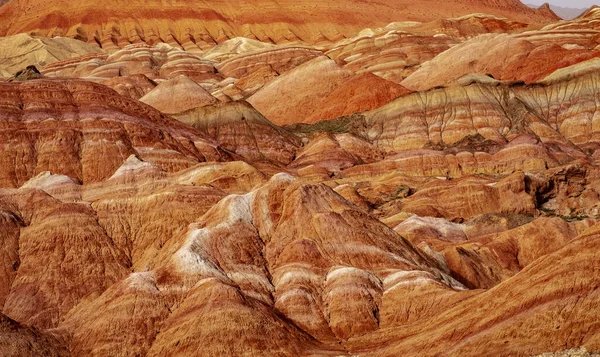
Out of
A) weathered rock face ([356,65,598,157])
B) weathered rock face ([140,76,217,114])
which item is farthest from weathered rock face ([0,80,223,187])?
weathered rock face ([140,76,217,114])

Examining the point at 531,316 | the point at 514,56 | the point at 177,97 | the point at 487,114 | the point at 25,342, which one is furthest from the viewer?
the point at 514,56

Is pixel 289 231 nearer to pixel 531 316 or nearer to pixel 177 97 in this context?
pixel 531 316

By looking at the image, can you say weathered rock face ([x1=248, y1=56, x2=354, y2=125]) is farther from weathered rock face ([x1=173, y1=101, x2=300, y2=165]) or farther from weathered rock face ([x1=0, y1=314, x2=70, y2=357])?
weathered rock face ([x1=0, y1=314, x2=70, y2=357])

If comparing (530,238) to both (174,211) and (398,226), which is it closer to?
(398,226)

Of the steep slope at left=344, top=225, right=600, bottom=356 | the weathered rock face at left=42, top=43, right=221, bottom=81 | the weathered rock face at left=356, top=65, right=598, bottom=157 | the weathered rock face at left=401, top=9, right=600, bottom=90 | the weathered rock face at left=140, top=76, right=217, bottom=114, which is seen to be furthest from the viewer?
the weathered rock face at left=42, top=43, right=221, bottom=81

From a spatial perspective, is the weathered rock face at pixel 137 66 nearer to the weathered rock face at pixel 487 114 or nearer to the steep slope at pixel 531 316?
the weathered rock face at pixel 487 114

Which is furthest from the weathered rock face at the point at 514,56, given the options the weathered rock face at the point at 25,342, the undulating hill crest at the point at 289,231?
the weathered rock face at the point at 25,342

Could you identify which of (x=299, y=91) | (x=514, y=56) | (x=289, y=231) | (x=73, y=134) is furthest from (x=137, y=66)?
(x=289, y=231)

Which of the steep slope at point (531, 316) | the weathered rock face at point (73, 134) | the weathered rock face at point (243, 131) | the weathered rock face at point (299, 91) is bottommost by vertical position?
the weathered rock face at point (299, 91)
